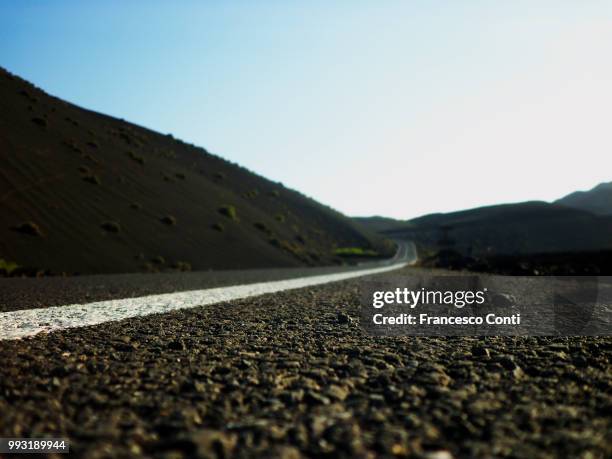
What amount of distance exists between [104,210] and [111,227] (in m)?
2.59

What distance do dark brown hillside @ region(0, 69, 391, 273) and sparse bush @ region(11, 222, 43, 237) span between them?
0.05m

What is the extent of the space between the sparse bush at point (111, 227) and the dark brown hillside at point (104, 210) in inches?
2.3

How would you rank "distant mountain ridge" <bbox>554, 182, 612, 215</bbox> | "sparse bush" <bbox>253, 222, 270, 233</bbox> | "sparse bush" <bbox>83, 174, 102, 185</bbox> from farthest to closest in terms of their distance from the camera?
"distant mountain ridge" <bbox>554, 182, 612, 215</bbox> → "sparse bush" <bbox>253, 222, 270, 233</bbox> → "sparse bush" <bbox>83, 174, 102, 185</bbox>

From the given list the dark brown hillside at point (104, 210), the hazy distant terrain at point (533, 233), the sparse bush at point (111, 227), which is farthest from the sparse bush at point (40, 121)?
the hazy distant terrain at point (533, 233)

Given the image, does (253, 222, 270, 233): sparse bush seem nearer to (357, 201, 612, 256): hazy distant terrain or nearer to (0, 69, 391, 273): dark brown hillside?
(0, 69, 391, 273): dark brown hillside

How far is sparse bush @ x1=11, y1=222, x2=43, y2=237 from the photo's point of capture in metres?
22.1

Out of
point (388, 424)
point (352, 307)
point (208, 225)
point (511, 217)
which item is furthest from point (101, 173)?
point (511, 217)

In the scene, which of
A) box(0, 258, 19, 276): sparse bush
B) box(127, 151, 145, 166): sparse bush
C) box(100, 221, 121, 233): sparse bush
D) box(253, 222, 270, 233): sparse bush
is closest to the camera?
box(0, 258, 19, 276): sparse bush

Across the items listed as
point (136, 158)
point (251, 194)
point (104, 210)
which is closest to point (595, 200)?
point (251, 194)

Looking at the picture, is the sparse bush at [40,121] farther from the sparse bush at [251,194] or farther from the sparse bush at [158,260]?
the sparse bush at [251,194]

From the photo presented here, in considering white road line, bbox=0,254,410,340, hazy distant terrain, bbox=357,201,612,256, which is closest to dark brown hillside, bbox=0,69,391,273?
white road line, bbox=0,254,410,340

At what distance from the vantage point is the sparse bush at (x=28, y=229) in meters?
22.1

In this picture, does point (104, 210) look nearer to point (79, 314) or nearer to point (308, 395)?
point (79, 314)

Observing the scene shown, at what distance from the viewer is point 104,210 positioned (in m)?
28.8
